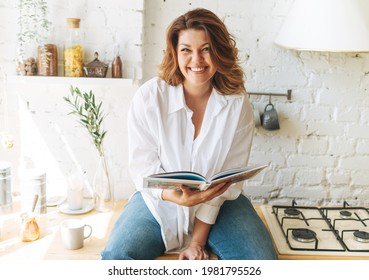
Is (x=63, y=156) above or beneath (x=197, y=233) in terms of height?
above

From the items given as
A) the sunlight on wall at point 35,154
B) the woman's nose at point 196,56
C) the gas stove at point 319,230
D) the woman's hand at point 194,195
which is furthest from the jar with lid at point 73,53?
the gas stove at point 319,230

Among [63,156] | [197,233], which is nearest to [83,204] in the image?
[63,156]

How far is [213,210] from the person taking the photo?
75.8 inches

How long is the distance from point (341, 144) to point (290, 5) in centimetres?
69

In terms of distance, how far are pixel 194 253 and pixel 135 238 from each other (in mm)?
223

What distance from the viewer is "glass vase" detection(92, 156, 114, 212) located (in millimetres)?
2223

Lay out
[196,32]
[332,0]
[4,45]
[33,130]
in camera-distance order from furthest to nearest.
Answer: [33,130]
[4,45]
[332,0]
[196,32]

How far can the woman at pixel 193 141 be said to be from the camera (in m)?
1.84

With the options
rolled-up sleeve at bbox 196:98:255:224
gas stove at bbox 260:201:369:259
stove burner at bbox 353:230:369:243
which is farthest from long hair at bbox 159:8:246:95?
stove burner at bbox 353:230:369:243

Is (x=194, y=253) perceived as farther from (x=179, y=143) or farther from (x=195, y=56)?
(x=195, y=56)

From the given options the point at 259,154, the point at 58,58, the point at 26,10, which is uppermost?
the point at 26,10

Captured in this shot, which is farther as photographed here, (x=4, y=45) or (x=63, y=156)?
(x=63, y=156)

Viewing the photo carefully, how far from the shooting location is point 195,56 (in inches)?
72.6

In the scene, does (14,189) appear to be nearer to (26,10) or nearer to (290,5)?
(26,10)
